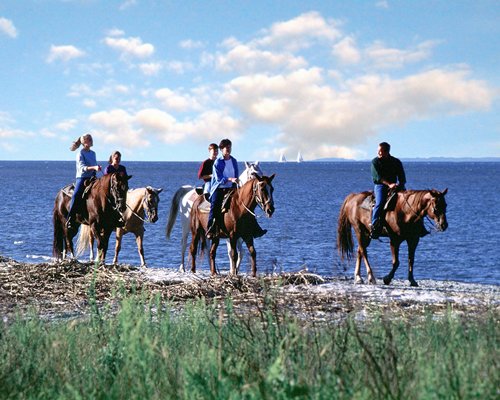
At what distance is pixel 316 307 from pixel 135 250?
23886 millimetres

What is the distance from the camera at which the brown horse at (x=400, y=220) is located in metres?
14.6

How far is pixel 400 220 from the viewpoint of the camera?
15.3 meters

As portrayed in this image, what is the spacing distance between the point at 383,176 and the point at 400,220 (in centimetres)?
93

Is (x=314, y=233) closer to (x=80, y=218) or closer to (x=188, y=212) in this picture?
(x=188, y=212)

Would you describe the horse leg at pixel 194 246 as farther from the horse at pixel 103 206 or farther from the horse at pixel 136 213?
the horse at pixel 103 206

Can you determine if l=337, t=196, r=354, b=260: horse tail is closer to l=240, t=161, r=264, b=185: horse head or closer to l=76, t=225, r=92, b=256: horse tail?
l=240, t=161, r=264, b=185: horse head

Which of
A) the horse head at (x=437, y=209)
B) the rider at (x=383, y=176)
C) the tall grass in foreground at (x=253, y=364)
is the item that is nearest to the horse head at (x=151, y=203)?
the rider at (x=383, y=176)

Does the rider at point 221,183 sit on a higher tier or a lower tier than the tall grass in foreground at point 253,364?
higher

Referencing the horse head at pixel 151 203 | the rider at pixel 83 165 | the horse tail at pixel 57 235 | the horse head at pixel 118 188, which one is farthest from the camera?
the horse tail at pixel 57 235

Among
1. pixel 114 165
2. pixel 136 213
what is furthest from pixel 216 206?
pixel 136 213

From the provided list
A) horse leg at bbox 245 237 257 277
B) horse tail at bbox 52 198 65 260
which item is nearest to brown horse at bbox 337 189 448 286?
horse leg at bbox 245 237 257 277

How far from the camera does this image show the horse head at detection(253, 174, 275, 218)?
13.8 metres

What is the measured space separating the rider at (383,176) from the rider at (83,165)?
18.4 ft

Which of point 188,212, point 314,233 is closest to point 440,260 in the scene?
point 314,233
